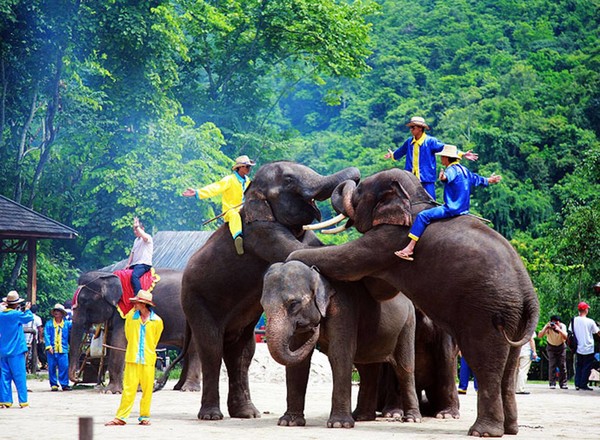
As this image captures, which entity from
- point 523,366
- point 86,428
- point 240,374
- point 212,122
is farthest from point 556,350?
point 212,122

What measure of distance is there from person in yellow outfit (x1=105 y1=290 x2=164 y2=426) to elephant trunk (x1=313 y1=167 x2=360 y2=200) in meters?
2.33

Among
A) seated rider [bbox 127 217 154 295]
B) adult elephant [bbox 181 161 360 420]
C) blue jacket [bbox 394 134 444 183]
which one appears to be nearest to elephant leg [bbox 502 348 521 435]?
blue jacket [bbox 394 134 444 183]

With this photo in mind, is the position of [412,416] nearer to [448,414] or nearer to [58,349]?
[448,414]

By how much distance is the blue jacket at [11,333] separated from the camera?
16.0m

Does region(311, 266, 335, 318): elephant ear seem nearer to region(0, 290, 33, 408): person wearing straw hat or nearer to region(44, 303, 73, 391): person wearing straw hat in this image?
region(0, 290, 33, 408): person wearing straw hat

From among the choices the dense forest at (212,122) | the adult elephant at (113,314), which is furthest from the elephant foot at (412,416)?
the dense forest at (212,122)

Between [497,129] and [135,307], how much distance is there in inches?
1437

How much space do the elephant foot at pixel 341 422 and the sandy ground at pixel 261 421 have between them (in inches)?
5.3

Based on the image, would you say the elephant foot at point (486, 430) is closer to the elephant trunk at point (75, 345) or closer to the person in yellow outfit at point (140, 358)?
the person in yellow outfit at point (140, 358)

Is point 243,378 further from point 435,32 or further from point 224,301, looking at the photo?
point 435,32

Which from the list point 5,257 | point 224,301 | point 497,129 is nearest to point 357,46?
point 497,129

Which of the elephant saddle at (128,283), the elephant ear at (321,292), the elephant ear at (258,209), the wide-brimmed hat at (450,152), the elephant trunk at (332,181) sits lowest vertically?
the elephant ear at (321,292)

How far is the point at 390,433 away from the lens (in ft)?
36.7

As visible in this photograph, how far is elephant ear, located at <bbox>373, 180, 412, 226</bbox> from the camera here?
1180 cm
